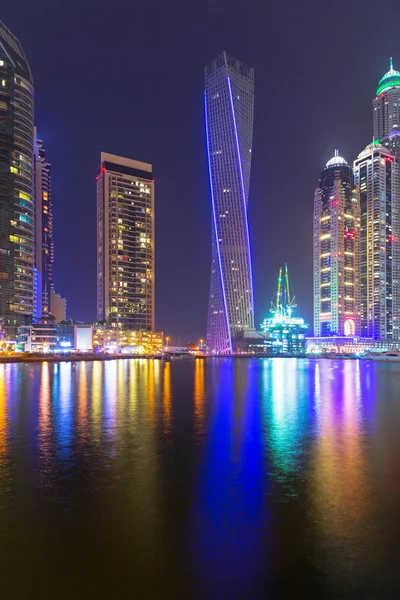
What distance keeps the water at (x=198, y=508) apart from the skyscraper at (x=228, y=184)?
142 m

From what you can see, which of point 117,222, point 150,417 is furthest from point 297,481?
point 117,222

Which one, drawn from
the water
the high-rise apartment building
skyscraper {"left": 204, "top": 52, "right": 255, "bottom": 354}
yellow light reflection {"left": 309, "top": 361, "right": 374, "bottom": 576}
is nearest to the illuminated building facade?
the high-rise apartment building

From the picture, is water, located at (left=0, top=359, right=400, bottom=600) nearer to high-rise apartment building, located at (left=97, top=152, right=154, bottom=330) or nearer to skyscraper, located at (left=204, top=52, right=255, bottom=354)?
skyscraper, located at (left=204, top=52, right=255, bottom=354)

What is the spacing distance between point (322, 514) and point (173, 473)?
7121 millimetres

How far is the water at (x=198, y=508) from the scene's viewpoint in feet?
37.3

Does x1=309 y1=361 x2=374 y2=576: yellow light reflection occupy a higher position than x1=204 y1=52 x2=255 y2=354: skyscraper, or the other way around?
x1=204 y1=52 x2=255 y2=354: skyscraper

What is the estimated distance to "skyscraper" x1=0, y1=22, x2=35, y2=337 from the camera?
140000mm

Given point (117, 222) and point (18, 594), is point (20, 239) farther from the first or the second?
point (18, 594)

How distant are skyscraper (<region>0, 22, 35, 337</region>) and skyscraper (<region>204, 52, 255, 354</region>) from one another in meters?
66.0

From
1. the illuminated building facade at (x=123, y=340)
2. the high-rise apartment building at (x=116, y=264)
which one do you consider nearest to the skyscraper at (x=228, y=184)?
the illuminated building facade at (x=123, y=340)

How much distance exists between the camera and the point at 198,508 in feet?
52.8

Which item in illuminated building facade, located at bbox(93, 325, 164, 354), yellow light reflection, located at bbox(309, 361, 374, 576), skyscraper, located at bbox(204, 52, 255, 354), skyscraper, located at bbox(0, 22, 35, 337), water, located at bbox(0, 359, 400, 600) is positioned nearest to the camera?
water, located at bbox(0, 359, 400, 600)

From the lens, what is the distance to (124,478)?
63.6ft

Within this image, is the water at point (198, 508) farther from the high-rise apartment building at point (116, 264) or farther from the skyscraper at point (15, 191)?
the high-rise apartment building at point (116, 264)
